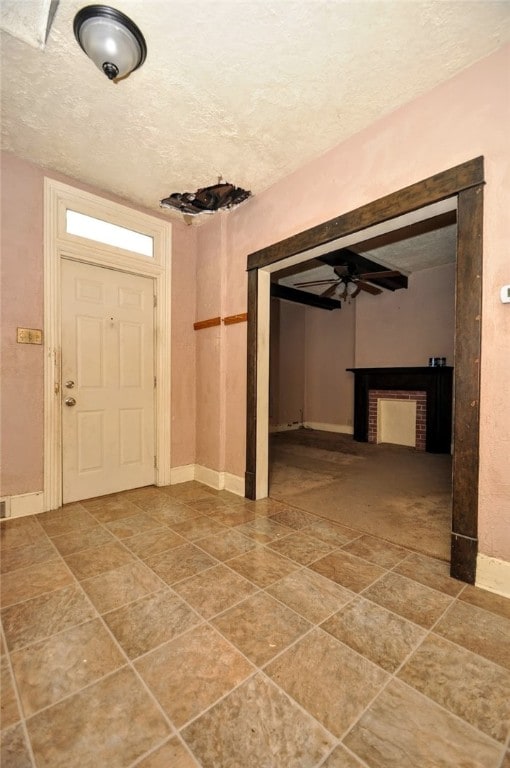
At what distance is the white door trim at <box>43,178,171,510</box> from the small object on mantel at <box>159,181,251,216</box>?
0.29 m

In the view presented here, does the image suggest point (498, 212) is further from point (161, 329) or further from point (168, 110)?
point (161, 329)

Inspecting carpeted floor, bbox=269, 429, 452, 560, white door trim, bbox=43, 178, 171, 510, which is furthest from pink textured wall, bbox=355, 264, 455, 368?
white door trim, bbox=43, 178, 171, 510

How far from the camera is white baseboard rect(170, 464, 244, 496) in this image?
10.8ft

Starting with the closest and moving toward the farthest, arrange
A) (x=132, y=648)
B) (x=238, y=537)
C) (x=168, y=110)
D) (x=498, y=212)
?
(x=132, y=648) < (x=498, y=212) < (x=168, y=110) < (x=238, y=537)

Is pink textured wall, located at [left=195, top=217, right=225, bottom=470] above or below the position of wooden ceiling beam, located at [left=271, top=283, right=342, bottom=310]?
below

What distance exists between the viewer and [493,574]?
1.75 meters

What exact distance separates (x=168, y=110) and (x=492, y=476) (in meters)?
2.89

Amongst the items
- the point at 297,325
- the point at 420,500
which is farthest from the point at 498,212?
the point at 297,325

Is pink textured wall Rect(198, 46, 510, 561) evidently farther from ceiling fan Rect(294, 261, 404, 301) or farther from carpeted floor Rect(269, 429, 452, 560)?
ceiling fan Rect(294, 261, 404, 301)

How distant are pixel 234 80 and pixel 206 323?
201 centimetres

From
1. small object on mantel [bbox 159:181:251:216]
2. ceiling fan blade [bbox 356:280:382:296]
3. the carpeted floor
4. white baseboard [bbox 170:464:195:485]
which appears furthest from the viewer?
ceiling fan blade [bbox 356:280:382:296]

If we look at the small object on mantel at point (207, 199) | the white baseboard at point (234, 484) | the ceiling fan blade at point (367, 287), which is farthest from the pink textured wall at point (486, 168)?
the ceiling fan blade at point (367, 287)

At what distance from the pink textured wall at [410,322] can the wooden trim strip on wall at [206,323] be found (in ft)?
13.1

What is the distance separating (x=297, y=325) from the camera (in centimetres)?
779
